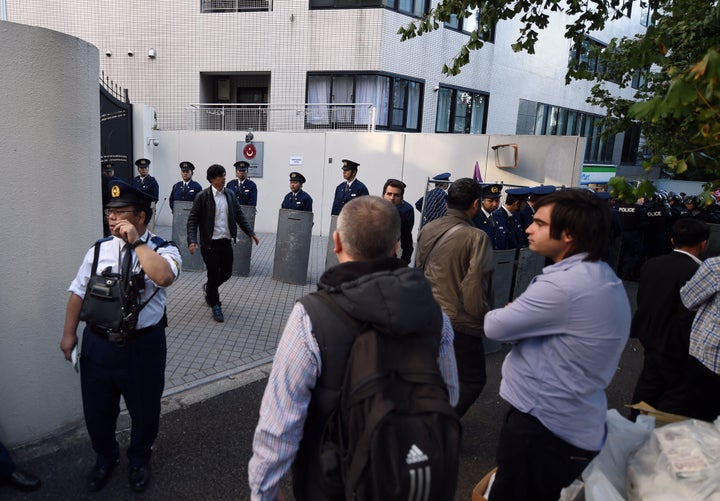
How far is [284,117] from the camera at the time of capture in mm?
15055

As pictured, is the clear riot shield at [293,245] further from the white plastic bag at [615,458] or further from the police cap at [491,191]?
the white plastic bag at [615,458]

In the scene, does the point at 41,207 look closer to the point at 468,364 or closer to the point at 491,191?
the point at 468,364

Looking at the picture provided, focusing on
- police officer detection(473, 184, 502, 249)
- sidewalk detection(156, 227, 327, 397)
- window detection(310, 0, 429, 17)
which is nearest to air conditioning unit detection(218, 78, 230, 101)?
window detection(310, 0, 429, 17)

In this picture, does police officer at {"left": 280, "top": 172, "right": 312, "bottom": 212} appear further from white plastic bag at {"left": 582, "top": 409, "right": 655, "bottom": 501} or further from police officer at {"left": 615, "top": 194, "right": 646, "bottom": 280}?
police officer at {"left": 615, "top": 194, "right": 646, "bottom": 280}

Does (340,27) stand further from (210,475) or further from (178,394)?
(210,475)

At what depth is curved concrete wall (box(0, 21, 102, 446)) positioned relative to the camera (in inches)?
114

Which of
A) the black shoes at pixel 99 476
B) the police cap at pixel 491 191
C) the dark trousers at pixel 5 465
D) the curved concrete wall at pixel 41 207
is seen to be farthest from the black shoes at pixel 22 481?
the police cap at pixel 491 191

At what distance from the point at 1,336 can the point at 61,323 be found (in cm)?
33

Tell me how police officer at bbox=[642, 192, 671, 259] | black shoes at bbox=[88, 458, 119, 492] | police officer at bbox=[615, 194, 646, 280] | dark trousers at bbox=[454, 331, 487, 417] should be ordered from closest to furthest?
black shoes at bbox=[88, 458, 119, 492], dark trousers at bbox=[454, 331, 487, 417], police officer at bbox=[615, 194, 646, 280], police officer at bbox=[642, 192, 671, 259]

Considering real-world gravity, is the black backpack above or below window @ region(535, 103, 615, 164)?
below

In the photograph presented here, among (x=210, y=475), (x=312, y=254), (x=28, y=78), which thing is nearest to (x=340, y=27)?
(x=312, y=254)

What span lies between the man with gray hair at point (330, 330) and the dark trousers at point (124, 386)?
5.18 feet

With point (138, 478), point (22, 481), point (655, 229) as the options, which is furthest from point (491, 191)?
point (655, 229)

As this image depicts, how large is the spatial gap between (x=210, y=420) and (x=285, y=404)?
8.48ft
